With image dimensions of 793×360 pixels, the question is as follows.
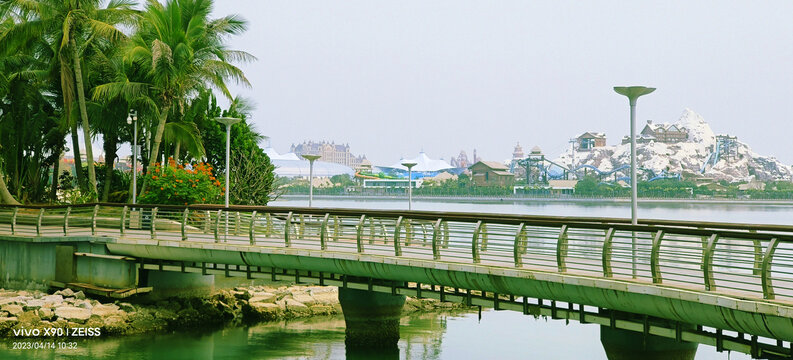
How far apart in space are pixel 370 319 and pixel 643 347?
8.86 m

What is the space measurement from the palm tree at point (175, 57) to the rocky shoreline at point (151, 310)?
34.8ft

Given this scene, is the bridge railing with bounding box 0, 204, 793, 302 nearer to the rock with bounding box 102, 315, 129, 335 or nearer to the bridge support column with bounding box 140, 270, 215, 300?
the bridge support column with bounding box 140, 270, 215, 300

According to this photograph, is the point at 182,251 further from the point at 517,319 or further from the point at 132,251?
the point at 517,319

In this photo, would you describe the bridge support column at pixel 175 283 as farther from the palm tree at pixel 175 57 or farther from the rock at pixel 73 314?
the palm tree at pixel 175 57

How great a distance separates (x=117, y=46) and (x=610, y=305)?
31.2 meters

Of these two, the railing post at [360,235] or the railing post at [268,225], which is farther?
the railing post at [268,225]

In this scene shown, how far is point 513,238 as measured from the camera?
2197 centimetres

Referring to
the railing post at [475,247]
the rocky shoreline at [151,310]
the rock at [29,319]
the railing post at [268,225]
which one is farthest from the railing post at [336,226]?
the rock at [29,319]

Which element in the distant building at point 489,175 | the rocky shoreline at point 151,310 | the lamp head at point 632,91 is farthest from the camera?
the distant building at point 489,175

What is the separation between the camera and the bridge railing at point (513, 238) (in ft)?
45.1

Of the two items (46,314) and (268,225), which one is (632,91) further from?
(46,314)

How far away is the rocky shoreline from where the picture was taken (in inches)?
967

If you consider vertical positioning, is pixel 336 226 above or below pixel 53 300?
above

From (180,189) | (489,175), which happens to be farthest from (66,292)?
(489,175)
